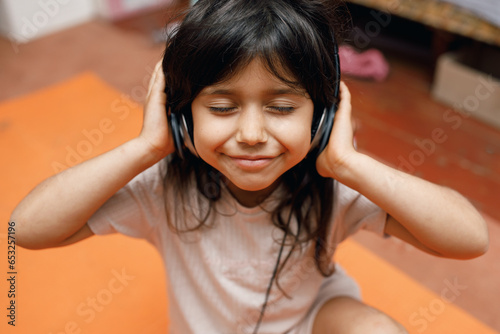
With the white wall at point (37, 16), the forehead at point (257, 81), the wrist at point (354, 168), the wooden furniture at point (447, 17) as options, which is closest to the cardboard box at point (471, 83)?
the wooden furniture at point (447, 17)

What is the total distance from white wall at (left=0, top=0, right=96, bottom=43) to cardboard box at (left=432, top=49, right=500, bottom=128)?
187 centimetres

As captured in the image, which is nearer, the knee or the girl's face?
the girl's face

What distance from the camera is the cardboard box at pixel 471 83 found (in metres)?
2.05

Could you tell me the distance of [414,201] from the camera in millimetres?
757

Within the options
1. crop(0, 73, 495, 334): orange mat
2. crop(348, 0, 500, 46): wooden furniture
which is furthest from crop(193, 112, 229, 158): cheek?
crop(348, 0, 500, 46): wooden furniture

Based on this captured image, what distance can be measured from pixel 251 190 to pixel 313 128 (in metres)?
0.13

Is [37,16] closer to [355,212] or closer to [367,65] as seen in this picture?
[367,65]

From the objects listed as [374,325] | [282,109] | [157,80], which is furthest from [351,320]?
[157,80]

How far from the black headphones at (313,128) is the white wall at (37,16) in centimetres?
216

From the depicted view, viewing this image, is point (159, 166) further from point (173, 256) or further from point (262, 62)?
point (262, 62)

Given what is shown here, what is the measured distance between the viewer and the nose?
2.23ft

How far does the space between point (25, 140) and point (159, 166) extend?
43.6 inches

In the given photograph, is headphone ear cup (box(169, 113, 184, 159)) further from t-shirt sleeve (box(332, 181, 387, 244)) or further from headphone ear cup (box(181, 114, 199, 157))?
t-shirt sleeve (box(332, 181, 387, 244))

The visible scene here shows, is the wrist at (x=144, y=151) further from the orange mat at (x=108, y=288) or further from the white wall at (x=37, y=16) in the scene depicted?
the white wall at (x=37, y=16)
